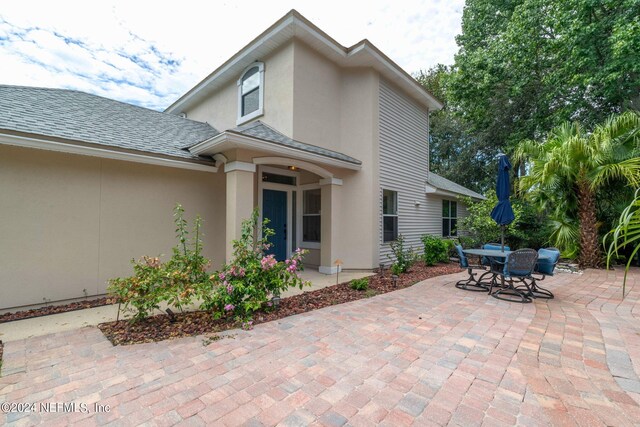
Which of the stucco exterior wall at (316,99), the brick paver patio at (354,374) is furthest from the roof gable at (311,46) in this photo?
the brick paver patio at (354,374)

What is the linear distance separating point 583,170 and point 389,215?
5.92 m

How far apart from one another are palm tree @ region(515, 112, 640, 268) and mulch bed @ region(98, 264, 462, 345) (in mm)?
6957

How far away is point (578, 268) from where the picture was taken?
8.49 meters

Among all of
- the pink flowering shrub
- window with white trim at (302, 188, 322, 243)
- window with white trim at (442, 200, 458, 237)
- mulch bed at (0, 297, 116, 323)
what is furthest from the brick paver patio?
window with white trim at (442, 200, 458, 237)

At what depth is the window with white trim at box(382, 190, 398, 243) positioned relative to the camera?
29.8ft

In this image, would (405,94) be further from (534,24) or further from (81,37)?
(81,37)

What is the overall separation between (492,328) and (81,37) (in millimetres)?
11661

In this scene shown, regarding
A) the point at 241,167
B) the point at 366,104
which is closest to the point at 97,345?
the point at 241,167

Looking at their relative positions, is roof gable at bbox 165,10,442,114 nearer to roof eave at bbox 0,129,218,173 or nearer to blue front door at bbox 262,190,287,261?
roof eave at bbox 0,129,218,173

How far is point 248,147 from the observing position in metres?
5.77

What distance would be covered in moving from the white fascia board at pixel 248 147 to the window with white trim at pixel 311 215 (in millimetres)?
1806

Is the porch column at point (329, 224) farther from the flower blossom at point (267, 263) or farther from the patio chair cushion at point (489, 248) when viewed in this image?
the patio chair cushion at point (489, 248)

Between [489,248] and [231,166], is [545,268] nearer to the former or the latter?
[489,248]

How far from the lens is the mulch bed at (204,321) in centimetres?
371
